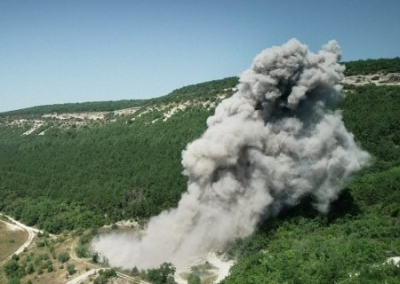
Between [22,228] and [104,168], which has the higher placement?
[104,168]

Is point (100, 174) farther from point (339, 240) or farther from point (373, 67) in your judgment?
point (373, 67)

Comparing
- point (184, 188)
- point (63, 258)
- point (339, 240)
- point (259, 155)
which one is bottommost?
point (63, 258)

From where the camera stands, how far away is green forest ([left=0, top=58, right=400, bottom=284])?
3872 cm

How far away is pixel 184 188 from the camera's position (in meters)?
68.1

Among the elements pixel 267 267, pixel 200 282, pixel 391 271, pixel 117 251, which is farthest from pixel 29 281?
pixel 391 271

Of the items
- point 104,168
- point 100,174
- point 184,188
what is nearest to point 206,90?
point 104,168

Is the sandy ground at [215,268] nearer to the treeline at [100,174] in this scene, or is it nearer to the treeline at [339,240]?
the treeline at [339,240]

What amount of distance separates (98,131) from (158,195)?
217 ft

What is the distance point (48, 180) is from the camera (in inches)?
3590

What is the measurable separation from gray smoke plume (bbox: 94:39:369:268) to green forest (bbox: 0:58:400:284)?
3596 mm

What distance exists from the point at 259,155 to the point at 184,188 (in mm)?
22448

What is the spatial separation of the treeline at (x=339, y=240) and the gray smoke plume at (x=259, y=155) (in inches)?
114

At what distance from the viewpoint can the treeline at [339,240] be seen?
35.8 metres

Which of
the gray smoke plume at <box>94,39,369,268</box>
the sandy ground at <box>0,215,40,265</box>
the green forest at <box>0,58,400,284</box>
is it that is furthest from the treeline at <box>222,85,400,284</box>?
the sandy ground at <box>0,215,40,265</box>
